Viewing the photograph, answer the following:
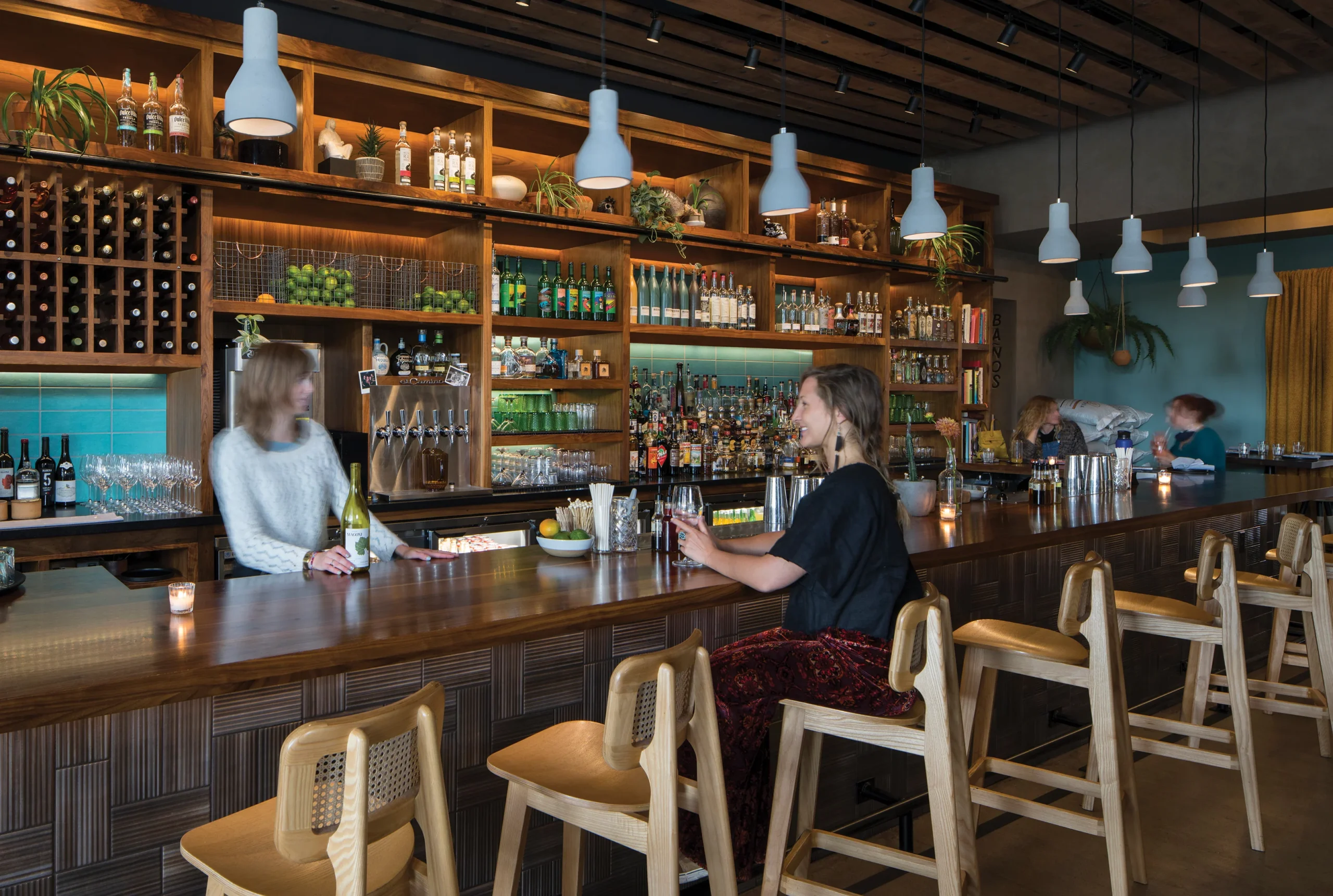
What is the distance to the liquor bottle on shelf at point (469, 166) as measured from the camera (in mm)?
5109

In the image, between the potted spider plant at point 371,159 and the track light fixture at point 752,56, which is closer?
the potted spider plant at point 371,159

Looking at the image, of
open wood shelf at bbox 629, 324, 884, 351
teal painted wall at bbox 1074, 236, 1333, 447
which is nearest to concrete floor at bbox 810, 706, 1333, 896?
open wood shelf at bbox 629, 324, 884, 351

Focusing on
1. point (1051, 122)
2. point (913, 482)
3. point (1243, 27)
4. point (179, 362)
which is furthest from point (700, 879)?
point (1051, 122)

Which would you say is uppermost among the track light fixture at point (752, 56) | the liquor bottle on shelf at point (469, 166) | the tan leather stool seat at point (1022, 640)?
the track light fixture at point (752, 56)

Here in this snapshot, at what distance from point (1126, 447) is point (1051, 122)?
3.33m

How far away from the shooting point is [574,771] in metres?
1.96

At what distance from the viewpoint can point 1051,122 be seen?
24.2 feet

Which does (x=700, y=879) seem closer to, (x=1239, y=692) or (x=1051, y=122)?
(x=1239, y=692)

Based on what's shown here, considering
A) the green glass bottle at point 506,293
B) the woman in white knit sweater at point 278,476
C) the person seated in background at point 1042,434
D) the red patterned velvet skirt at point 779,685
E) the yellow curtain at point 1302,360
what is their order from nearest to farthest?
the red patterned velvet skirt at point 779,685 → the woman in white knit sweater at point 278,476 → the green glass bottle at point 506,293 → the person seated in background at point 1042,434 → the yellow curtain at point 1302,360

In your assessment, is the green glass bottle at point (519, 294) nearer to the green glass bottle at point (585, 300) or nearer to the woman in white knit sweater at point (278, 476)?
the green glass bottle at point (585, 300)

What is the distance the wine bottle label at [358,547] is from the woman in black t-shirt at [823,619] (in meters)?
0.95

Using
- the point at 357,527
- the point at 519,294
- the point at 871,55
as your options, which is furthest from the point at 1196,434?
the point at 357,527

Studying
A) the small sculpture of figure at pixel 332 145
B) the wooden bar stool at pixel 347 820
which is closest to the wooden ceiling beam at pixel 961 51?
the small sculpture of figure at pixel 332 145

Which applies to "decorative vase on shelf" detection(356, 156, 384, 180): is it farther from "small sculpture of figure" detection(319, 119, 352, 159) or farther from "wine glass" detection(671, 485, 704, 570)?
"wine glass" detection(671, 485, 704, 570)
